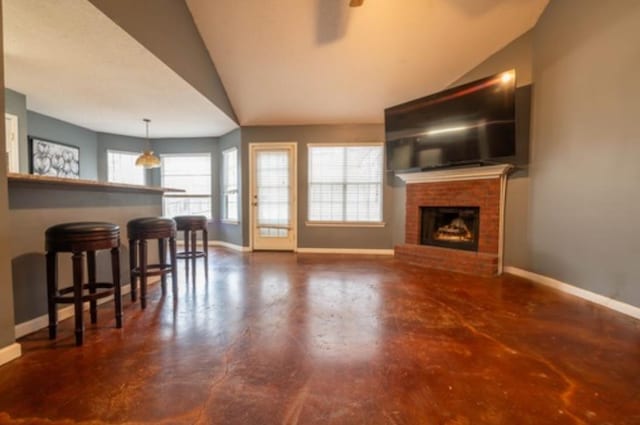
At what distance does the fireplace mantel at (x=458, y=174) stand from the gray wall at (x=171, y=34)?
10.6ft

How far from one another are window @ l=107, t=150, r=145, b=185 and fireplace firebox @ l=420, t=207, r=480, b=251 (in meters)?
5.88

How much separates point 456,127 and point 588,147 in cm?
132

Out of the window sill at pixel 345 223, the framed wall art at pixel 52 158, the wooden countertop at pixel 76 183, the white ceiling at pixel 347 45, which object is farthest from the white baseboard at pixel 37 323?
the window sill at pixel 345 223

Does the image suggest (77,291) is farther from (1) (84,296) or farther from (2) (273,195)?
(2) (273,195)

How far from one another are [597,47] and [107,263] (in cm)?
501

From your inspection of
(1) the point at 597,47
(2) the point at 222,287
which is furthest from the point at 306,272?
(1) the point at 597,47

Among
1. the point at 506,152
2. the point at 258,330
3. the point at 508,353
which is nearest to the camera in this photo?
the point at 508,353

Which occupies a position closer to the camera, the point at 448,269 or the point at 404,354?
the point at 404,354

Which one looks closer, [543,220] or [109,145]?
[543,220]

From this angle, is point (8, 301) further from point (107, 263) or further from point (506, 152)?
point (506, 152)

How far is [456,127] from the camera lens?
3615 millimetres

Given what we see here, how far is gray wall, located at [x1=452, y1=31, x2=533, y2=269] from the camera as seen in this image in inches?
134

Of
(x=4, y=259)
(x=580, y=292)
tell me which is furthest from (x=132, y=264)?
(x=580, y=292)

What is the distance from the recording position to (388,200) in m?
5.03
